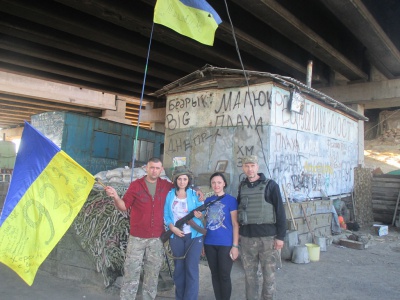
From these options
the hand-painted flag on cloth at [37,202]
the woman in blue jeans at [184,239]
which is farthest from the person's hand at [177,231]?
the hand-painted flag on cloth at [37,202]

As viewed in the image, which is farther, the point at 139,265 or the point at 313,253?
the point at 313,253

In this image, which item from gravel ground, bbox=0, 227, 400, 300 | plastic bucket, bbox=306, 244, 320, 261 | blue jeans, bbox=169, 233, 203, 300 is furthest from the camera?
plastic bucket, bbox=306, 244, 320, 261

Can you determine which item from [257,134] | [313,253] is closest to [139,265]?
[313,253]

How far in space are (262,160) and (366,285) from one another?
3.49 metres

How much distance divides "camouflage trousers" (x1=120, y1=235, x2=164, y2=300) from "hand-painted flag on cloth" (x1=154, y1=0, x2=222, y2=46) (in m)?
3.16

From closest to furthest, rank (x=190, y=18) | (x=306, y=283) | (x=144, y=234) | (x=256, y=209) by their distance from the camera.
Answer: (x=144, y=234) < (x=256, y=209) < (x=190, y=18) < (x=306, y=283)

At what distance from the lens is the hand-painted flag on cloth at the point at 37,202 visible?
11.9 ft

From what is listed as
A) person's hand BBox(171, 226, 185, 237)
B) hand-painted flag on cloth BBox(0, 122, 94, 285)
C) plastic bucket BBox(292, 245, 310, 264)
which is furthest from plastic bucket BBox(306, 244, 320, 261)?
hand-painted flag on cloth BBox(0, 122, 94, 285)

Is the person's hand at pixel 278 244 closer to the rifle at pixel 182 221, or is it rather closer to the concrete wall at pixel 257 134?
the rifle at pixel 182 221

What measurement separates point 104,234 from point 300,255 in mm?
4060

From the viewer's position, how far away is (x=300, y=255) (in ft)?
22.3

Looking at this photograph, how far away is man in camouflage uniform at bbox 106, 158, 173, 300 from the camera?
13.1ft

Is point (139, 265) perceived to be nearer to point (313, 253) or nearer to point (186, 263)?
point (186, 263)

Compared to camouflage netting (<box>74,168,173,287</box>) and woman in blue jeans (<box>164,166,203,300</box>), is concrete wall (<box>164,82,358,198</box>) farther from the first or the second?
camouflage netting (<box>74,168,173,287</box>)
